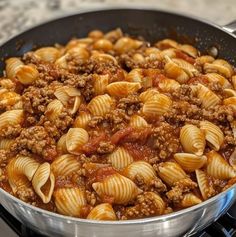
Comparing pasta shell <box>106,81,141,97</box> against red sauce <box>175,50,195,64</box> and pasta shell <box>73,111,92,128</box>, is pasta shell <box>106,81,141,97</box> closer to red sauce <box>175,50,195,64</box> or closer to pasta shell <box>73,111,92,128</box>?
pasta shell <box>73,111,92,128</box>

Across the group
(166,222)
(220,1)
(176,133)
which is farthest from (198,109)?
(220,1)

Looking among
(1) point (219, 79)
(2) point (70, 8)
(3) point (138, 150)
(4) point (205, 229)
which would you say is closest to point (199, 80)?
(1) point (219, 79)

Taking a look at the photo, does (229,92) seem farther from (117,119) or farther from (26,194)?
(26,194)

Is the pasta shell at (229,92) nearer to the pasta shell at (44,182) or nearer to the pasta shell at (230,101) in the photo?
the pasta shell at (230,101)

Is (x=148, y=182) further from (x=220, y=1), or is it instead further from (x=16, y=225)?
(x=220, y=1)

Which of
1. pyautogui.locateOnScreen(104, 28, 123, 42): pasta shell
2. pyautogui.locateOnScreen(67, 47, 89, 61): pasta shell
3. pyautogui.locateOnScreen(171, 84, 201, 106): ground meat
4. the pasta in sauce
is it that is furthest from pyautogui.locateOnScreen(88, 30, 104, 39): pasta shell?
pyautogui.locateOnScreen(171, 84, 201, 106): ground meat

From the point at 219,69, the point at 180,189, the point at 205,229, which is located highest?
the point at 219,69

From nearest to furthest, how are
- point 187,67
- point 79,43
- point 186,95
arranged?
point 186,95
point 187,67
point 79,43
